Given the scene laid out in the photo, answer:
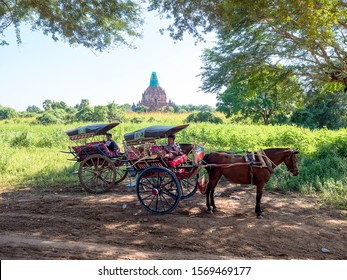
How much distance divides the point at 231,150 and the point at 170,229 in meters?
10.6

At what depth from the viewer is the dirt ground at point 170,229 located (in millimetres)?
5586

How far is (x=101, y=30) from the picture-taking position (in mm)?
10953

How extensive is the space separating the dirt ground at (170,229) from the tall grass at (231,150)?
4.12 ft

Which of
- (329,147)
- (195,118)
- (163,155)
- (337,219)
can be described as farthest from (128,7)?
(195,118)

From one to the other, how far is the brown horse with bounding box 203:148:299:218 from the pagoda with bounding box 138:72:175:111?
2918 inches

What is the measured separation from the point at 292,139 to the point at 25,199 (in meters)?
13.1

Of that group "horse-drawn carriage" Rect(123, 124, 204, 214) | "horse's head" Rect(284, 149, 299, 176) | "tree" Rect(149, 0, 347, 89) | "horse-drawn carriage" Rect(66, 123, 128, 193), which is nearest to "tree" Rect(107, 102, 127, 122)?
"tree" Rect(149, 0, 347, 89)

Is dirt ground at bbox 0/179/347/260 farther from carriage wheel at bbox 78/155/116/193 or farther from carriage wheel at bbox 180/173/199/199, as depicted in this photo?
carriage wheel at bbox 78/155/116/193

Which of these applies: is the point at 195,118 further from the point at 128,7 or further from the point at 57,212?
the point at 57,212

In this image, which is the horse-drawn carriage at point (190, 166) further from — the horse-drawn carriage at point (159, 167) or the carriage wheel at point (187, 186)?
the carriage wheel at point (187, 186)

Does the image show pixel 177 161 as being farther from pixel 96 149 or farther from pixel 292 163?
pixel 96 149

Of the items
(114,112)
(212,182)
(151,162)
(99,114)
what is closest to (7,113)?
(99,114)

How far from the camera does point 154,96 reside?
8444 centimetres

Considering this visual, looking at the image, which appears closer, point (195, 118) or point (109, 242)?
point (109, 242)
